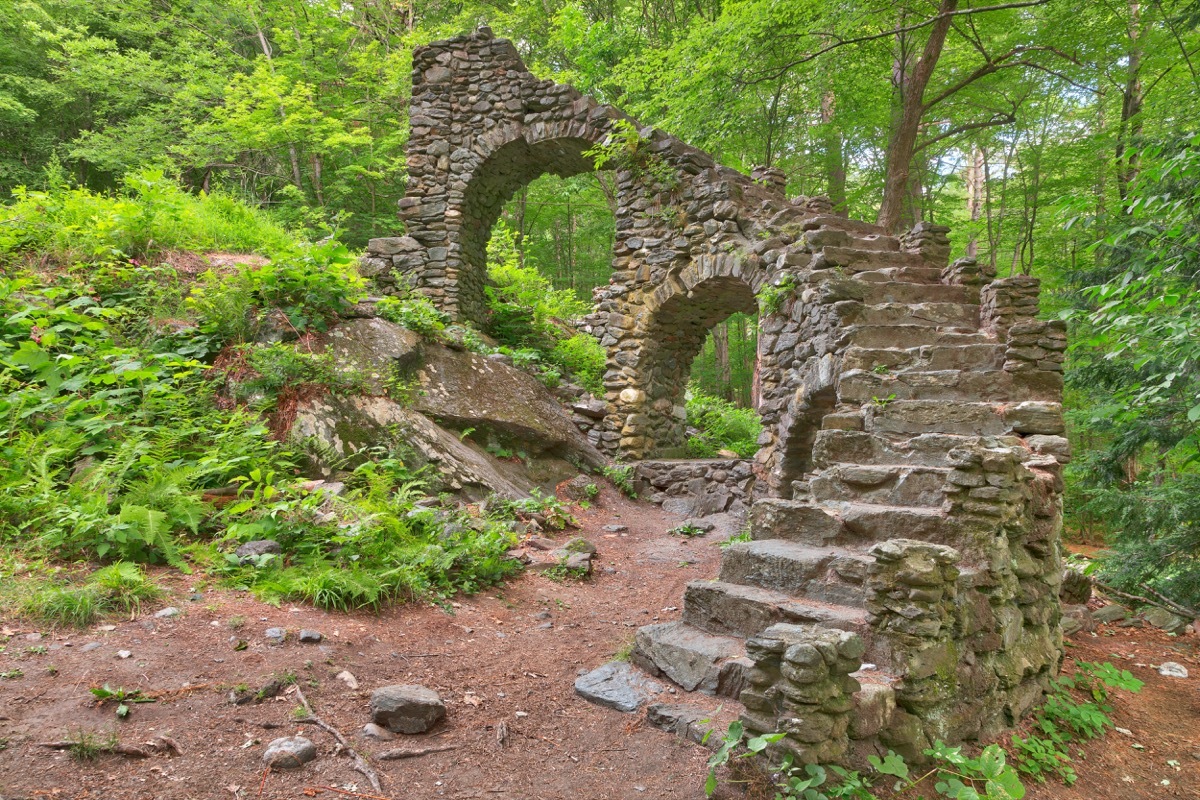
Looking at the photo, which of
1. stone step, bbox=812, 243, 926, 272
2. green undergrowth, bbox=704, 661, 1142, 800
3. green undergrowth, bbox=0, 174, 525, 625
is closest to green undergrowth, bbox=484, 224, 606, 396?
green undergrowth, bbox=0, 174, 525, 625

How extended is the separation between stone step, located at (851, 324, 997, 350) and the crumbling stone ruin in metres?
0.02

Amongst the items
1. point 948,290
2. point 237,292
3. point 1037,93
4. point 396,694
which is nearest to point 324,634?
point 396,694

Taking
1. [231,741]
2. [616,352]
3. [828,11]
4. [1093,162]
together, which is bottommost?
[231,741]

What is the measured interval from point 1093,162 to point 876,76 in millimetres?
3928

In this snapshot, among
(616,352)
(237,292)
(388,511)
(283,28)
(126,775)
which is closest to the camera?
(126,775)

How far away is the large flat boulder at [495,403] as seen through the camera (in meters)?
7.89

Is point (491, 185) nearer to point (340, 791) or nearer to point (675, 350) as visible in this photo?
point (675, 350)

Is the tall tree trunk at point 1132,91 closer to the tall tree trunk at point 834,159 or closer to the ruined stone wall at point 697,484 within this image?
the tall tree trunk at point 834,159

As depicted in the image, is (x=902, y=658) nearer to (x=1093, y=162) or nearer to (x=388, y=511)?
(x=388, y=511)

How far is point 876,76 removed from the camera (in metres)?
10.9

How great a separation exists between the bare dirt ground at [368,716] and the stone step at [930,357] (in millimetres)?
2772

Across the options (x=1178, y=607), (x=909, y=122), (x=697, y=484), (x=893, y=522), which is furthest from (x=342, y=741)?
(x=909, y=122)

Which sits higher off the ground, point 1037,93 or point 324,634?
point 1037,93

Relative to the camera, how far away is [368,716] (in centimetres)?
296
